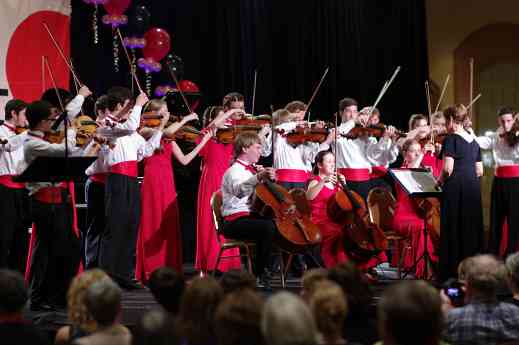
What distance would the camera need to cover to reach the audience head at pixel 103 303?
300 centimetres

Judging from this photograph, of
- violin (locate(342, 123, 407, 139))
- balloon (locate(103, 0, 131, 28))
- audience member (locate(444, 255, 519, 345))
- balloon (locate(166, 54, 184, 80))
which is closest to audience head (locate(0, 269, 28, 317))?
audience member (locate(444, 255, 519, 345))

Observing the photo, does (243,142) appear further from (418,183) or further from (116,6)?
(116,6)

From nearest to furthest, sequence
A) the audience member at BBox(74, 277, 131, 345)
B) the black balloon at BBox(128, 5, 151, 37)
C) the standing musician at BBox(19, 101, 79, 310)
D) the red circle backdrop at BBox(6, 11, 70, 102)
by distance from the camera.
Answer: the audience member at BBox(74, 277, 131, 345)
the standing musician at BBox(19, 101, 79, 310)
the red circle backdrop at BBox(6, 11, 70, 102)
the black balloon at BBox(128, 5, 151, 37)

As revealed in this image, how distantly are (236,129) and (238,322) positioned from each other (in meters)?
4.48

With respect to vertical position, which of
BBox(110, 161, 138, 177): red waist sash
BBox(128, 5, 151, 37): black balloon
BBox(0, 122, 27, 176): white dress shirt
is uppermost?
BBox(128, 5, 151, 37): black balloon

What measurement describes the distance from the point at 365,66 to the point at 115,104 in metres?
4.69

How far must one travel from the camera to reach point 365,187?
310 inches

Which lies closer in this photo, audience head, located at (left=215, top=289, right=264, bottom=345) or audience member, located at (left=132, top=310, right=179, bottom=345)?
audience member, located at (left=132, top=310, right=179, bottom=345)

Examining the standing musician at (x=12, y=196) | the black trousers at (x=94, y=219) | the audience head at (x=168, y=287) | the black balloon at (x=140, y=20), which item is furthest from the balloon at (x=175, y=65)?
the audience head at (x=168, y=287)

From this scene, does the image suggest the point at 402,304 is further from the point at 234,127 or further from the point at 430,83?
the point at 430,83

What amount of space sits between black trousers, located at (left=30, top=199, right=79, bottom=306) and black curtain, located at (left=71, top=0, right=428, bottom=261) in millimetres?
4450

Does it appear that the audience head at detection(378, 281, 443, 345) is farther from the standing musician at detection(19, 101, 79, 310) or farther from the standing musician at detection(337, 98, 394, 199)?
the standing musician at detection(337, 98, 394, 199)

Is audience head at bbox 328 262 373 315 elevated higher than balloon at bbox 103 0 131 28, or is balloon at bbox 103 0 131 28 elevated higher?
balloon at bbox 103 0 131 28

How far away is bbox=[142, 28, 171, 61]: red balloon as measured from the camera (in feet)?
29.4
